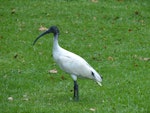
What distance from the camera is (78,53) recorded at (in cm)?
1421

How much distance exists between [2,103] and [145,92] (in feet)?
9.44

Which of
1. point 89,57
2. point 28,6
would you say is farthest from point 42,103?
point 28,6

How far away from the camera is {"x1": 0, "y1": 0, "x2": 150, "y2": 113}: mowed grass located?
33.3 ft

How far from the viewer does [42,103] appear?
32.7ft

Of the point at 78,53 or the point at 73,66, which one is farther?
the point at 78,53

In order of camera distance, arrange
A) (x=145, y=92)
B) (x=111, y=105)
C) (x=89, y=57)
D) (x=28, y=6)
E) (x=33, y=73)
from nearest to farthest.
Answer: (x=111, y=105) → (x=145, y=92) → (x=33, y=73) → (x=89, y=57) → (x=28, y=6)

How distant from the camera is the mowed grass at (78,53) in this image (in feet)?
33.3

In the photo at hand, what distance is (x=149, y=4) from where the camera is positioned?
64.6 ft

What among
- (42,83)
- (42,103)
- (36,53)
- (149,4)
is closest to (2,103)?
(42,103)

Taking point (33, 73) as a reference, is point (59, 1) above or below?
above

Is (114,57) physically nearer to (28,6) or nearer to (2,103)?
(2,103)

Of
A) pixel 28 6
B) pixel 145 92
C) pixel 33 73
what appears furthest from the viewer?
pixel 28 6

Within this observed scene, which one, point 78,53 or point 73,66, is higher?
point 73,66

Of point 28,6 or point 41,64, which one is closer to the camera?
point 41,64
